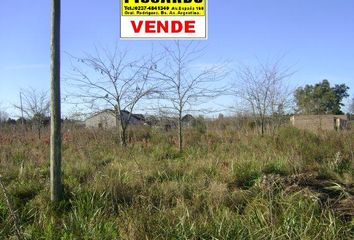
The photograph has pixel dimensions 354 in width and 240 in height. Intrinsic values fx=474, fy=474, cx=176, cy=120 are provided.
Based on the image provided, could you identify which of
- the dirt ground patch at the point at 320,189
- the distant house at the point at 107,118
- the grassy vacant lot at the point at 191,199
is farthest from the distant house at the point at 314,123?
the dirt ground patch at the point at 320,189

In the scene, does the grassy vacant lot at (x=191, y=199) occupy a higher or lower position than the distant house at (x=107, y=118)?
lower

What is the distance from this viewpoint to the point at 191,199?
6582 mm

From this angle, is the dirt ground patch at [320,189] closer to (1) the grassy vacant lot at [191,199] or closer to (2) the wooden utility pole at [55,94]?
(1) the grassy vacant lot at [191,199]

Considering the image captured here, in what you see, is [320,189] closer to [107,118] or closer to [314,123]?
[107,118]

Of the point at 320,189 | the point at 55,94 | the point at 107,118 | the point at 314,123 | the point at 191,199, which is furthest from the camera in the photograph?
the point at 314,123

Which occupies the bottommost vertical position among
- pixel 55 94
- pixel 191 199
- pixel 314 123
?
pixel 191 199

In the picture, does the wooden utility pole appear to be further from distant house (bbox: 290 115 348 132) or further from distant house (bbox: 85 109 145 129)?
distant house (bbox: 290 115 348 132)

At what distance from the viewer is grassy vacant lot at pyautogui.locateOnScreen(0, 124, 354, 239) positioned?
199 inches

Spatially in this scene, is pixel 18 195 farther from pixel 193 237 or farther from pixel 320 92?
pixel 320 92

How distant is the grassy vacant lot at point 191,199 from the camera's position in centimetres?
505

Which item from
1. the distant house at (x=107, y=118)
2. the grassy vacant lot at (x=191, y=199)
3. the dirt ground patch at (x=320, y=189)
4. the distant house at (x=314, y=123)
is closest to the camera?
Result: the grassy vacant lot at (x=191, y=199)

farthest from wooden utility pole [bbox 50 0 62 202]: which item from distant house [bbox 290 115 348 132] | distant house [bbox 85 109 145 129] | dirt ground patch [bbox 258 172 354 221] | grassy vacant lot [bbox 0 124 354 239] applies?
distant house [bbox 290 115 348 132]

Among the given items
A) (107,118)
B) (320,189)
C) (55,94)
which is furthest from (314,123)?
(55,94)

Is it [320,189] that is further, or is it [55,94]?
[320,189]
